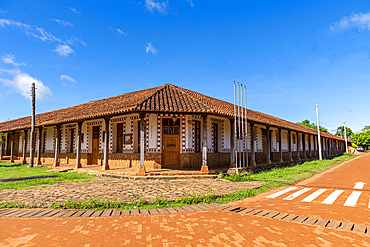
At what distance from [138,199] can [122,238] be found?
→ 275cm

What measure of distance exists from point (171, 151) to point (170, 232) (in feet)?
30.2

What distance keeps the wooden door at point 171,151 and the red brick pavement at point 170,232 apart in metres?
8.20

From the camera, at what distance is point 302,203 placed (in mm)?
6273

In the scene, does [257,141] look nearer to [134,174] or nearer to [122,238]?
[134,174]

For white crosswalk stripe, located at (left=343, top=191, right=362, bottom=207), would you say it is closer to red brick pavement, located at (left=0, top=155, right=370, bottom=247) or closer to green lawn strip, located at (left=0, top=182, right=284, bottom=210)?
red brick pavement, located at (left=0, top=155, right=370, bottom=247)

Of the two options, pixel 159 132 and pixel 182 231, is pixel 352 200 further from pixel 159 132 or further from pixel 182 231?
pixel 159 132

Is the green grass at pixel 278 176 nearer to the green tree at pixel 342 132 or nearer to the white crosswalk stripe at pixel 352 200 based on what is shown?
the white crosswalk stripe at pixel 352 200

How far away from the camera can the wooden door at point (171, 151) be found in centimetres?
1312

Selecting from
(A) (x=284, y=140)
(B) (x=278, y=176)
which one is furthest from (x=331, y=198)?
(A) (x=284, y=140)

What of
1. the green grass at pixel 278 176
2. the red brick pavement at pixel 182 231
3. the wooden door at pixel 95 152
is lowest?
the green grass at pixel 278 176

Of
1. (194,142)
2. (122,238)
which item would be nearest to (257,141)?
(194,142)

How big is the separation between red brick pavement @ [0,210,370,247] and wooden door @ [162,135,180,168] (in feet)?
26.9

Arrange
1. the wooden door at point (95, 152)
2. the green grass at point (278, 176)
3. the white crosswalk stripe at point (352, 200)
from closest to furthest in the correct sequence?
the white crosswalk stripe at point (352, 200) → the green grass at point (278, 176) → the wooden door at point (95, 152)

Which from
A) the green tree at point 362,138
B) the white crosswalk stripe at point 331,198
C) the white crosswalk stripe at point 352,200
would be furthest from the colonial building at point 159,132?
the green tree at point 362,138
